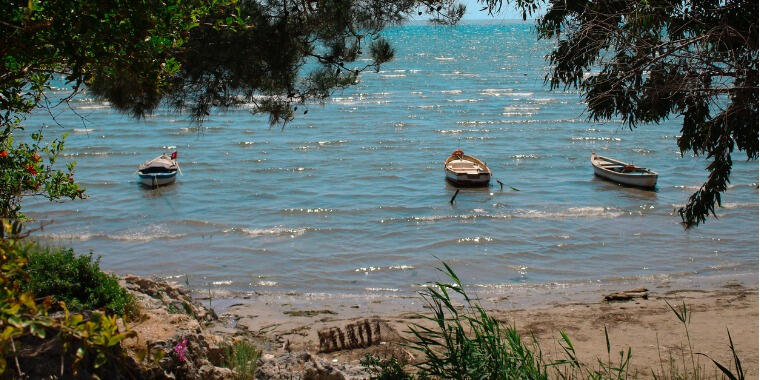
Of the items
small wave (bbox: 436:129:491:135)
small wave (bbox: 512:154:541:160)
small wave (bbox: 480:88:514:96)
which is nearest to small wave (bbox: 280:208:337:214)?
small wave (bbox: 512:154:541:160)

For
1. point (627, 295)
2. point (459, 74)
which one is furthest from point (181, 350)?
point (459, 74)

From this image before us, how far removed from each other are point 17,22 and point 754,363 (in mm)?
9440

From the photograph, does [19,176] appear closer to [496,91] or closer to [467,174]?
[467,174]

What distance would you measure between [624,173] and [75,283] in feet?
72.1

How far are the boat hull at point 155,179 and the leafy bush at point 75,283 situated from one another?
19181 mm

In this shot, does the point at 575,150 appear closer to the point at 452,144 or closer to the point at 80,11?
the point at 452,144

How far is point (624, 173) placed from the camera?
25.1 m

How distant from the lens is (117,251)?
17.7 m

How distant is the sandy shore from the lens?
407 inches

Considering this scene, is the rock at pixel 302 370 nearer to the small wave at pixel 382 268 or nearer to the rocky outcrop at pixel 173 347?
the rocky outcrop at pixel 173 347

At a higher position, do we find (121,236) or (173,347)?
(173,347)

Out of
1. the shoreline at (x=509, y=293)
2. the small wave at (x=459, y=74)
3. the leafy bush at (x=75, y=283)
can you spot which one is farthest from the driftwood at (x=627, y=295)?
the small wave at (x=459, y=74)

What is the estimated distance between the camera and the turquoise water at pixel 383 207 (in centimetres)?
1664

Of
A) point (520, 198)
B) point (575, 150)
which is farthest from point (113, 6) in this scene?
point (575, 150)
